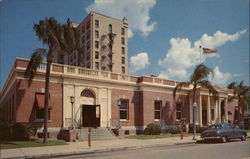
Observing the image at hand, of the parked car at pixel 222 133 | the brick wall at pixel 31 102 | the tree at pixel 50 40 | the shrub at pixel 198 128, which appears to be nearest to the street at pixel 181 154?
the parked car at pixel 222 133

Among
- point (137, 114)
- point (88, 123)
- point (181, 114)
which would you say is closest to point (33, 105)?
point (88, 123)

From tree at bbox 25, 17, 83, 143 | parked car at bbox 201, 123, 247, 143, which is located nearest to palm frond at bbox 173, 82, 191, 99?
parked car at bbox 201, 123, 247, 143

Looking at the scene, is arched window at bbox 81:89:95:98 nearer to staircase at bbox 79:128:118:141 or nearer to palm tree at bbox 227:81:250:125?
staircase at bbox 79:128:118:141

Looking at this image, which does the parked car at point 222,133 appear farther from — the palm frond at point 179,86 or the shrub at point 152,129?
the palm frond at point 179,86

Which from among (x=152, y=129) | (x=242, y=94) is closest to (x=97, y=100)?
(x=152, y=129)

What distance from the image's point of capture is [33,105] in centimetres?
2059

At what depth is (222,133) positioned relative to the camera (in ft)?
61.1

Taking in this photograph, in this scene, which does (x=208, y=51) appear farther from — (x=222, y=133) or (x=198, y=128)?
(x=222, y=133)

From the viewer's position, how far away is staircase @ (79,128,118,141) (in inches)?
831

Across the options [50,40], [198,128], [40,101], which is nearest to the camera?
[50,40]

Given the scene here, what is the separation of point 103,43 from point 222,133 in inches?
1859

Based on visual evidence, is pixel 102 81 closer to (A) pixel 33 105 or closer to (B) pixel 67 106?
(B) pixel 67 106

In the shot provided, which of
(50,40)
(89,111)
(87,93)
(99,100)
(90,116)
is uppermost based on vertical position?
(50,40)

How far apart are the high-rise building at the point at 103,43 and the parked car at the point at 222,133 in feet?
138
